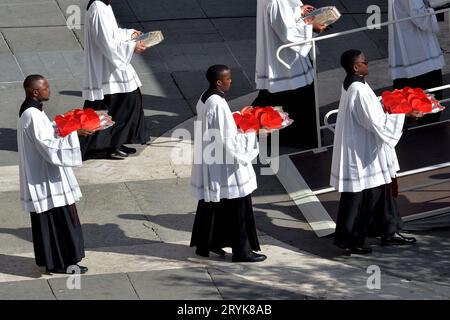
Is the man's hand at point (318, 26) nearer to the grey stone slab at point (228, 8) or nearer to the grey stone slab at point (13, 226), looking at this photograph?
the grey stone slab at point (13, 226)

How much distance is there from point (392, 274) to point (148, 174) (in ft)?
10.5

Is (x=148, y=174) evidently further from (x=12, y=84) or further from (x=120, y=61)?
(x=12, y=84)

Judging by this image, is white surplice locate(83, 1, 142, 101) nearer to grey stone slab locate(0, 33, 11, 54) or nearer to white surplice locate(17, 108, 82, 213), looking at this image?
white surplice locate(17, 108, 82, 213)

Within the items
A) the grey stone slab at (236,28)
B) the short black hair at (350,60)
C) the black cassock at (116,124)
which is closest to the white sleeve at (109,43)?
the black cassock at (116,124)

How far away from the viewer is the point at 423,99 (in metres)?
11.5

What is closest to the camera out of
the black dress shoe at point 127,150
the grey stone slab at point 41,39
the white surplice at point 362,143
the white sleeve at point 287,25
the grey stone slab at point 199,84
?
the white surplice at point 362,143

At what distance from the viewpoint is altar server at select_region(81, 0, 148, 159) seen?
1351 cm

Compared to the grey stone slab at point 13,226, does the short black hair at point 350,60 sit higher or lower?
higher

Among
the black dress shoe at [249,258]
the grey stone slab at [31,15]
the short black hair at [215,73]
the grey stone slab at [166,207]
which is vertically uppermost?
the short black hair at [215,73]

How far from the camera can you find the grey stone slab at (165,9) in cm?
1730

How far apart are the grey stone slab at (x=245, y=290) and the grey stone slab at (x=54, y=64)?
Answer: 526 centimetres

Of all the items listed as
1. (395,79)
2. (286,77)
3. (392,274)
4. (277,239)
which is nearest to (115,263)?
(277,239)

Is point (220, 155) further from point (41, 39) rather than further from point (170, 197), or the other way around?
point (41, 39)

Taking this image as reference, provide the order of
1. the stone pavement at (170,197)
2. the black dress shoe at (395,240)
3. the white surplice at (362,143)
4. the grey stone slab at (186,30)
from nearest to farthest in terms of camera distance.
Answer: the stone pavement at (170,197) < the white surplice at (362,143) < the black dress shoe at (395,240) < the grey stone slab at (186,30)
